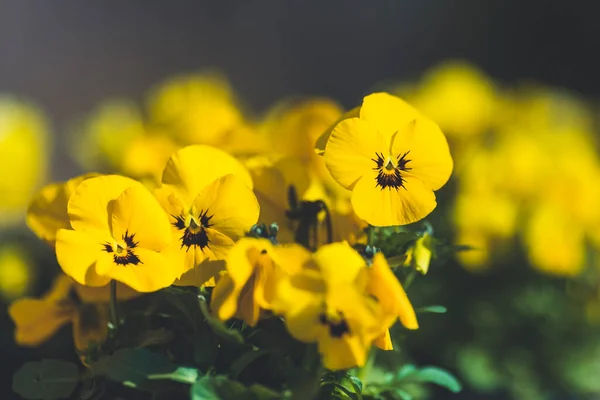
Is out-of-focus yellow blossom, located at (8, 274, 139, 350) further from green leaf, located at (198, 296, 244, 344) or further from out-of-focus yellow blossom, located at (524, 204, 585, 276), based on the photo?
out-of-focus yellow blossom, located at (524, 204, 585, 276)

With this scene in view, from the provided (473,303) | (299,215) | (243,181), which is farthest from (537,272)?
(243,181)

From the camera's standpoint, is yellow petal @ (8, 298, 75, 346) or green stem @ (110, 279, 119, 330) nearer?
green stem @ (110, 279, 119, 330)

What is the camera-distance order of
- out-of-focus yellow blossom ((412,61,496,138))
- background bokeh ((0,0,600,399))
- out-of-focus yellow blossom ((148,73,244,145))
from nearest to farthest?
out-of-focus yellow blossom ((148,73,244,145)) → out-of-focus yellow blossom ((412,61,496,138)) → background bokeh ((0,0,600,399))

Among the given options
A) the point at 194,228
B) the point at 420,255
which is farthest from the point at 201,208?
the point at 420,255

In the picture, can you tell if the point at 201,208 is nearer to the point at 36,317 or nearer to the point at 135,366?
the point at 135,366

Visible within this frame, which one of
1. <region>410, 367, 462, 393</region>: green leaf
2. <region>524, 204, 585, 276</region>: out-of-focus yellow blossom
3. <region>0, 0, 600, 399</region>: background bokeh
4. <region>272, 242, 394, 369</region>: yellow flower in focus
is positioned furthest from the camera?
<region>0, 0, 600, 399</region>: background bokeh

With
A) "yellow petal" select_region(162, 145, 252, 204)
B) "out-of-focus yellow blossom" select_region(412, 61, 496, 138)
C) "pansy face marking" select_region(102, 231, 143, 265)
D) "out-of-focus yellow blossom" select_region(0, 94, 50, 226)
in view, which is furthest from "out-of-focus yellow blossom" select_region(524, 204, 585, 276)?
"out-of-focus yellow blossom" select_region(0, 94, 50, 226)

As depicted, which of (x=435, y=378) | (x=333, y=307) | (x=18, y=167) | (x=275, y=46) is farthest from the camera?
(x=275, y=46)
